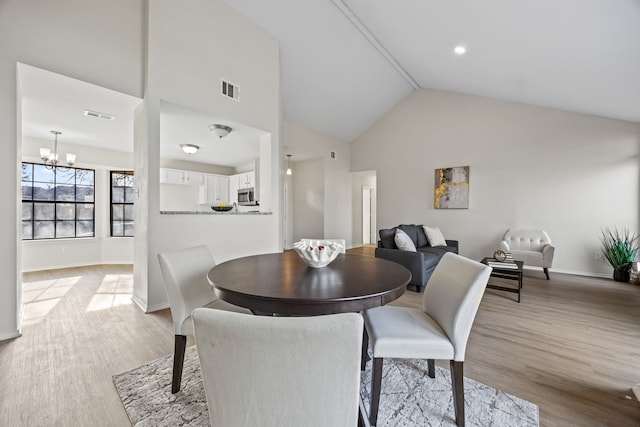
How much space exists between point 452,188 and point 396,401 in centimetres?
519

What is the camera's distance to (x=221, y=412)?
0.73m

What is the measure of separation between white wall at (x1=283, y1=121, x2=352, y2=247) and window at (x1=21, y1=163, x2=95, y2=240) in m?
4.27

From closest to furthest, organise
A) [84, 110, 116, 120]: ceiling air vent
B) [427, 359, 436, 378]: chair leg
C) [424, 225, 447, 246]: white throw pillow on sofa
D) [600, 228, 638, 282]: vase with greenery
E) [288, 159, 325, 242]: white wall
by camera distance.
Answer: [427, 359, 436, 378]: chair leg < [84, 110, 116, 120]: ceiling air vent < [600, 228, 638, 282]: vase with greenery < [424, 225, 447, 246]: white throw pillow on sofa < [288, 159, 325, 242]: white wall

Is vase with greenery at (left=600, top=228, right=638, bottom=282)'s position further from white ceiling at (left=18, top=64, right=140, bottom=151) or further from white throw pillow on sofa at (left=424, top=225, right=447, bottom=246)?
white ceiling at (left=18, top=64, right=140, bottom=151)

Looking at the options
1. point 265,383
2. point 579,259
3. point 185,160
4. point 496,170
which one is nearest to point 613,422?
point 265,383

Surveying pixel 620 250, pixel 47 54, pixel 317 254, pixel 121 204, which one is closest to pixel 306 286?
Result: pixel 317 254

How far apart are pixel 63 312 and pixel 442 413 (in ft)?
12.1

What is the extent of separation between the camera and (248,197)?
5.78 meters

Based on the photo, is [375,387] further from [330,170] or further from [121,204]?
[121,204]

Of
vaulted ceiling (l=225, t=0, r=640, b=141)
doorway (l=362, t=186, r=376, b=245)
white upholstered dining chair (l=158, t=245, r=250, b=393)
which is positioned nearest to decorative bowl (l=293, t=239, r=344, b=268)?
white upholstered dining chair (l=158, t=245, r=250, b=393)

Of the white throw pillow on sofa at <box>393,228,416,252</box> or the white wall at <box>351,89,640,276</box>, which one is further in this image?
the white wall at <box>351,89,640,276</box>

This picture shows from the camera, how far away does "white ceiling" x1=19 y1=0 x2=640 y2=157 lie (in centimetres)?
265

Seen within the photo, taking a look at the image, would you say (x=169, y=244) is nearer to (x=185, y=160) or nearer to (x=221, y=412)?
(x=221, y=412)

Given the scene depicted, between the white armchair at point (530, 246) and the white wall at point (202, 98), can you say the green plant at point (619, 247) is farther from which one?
the white wall at point (202, 98)
